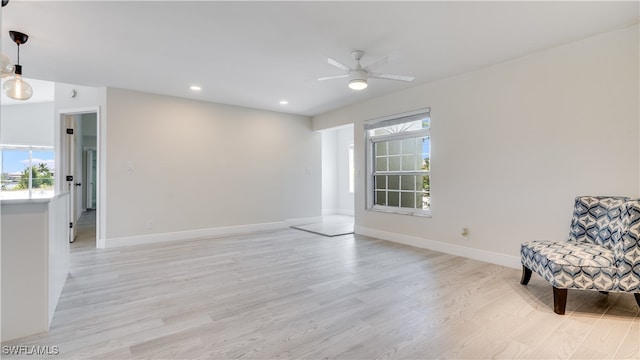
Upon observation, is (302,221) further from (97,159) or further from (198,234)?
(97,159)

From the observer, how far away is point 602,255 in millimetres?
2246

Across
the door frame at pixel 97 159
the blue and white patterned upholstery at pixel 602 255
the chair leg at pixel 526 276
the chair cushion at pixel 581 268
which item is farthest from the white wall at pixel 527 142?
the door frame at pixel 97 159

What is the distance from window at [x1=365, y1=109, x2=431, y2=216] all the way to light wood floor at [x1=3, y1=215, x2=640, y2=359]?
1.30m

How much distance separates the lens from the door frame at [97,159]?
4410mm

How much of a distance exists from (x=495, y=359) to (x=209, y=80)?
14.2 feet

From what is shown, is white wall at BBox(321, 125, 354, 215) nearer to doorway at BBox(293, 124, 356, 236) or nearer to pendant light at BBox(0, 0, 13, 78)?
doorway at BBox(293, 124, 356, 236)

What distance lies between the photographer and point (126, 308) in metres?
2.35

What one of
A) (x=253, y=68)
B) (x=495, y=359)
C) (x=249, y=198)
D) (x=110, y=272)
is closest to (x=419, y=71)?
(x=253, y=68)

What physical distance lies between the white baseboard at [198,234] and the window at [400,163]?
199 cm

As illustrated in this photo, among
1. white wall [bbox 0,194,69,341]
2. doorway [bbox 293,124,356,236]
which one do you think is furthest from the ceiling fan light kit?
doorway [bbox 293,124,356,236]

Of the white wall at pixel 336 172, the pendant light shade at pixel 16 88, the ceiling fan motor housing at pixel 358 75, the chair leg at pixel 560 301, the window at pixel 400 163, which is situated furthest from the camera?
the white wall at pixel 336 172

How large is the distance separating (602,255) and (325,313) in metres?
2.20

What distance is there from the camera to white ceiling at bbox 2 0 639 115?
235 cm

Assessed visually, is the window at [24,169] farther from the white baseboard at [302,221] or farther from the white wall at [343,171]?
the white wall at [343,171]
